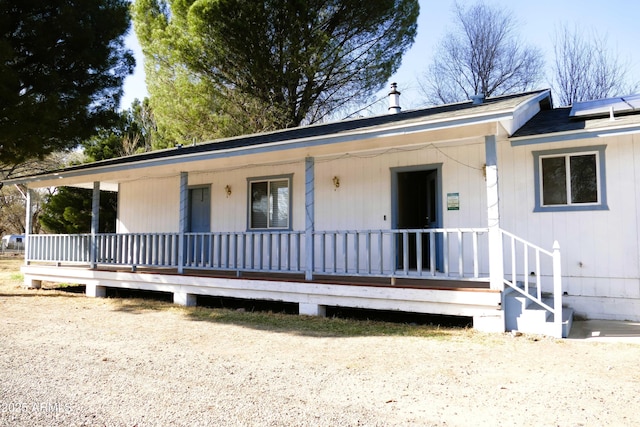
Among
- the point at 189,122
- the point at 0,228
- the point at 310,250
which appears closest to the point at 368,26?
the point at 189,122

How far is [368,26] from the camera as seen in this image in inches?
671

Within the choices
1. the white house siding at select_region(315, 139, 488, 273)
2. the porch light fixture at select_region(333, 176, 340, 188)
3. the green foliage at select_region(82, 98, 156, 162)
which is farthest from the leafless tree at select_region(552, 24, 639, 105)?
the green foliage at select_region(82, 98, 156, 162)

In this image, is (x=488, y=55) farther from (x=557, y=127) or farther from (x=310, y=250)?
(x=310, y=250)

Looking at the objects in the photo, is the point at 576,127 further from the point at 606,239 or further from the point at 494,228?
the point at 494,228

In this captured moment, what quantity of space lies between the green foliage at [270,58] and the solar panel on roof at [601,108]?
10167 mm


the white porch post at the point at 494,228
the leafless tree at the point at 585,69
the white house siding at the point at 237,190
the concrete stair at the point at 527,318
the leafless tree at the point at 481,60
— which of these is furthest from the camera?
the leafless tree at the point at 481,60

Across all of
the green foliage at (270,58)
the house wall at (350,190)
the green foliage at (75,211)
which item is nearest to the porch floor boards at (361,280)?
the house wall at (350,190)

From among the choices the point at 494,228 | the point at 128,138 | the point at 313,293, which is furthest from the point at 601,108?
the point at 128,138

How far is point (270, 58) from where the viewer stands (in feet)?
54.3

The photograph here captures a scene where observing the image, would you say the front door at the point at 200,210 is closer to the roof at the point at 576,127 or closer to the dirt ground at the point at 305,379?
the dirt ground at the point at 305,379

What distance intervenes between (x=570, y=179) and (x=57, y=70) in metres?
10.6

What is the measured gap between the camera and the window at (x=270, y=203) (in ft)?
31.8

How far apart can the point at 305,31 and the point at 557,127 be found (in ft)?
37.1

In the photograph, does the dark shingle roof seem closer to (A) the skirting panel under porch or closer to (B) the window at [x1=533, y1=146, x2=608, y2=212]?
(B) the window at [x1=533, y1=146, x2=608, y2=212]
